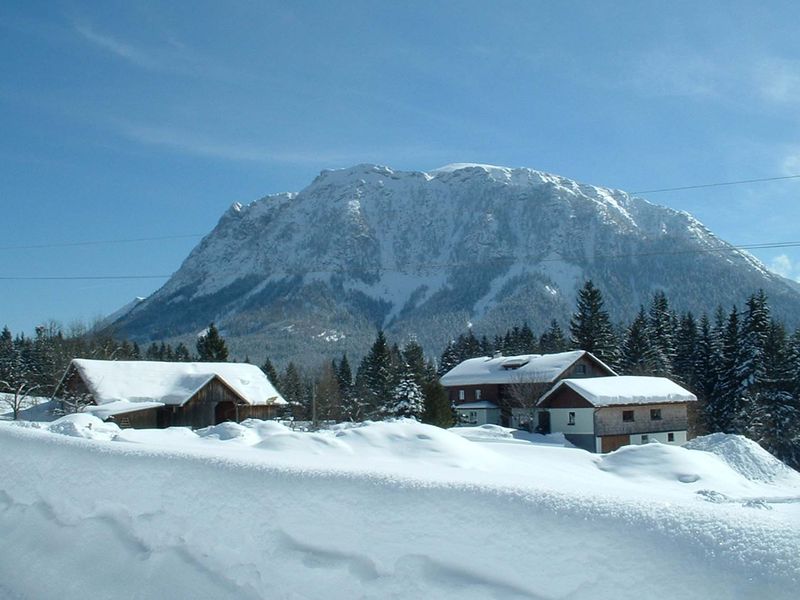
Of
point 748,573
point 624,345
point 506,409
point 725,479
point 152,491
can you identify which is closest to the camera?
point 748,573

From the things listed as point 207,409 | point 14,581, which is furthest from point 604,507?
point 207,409

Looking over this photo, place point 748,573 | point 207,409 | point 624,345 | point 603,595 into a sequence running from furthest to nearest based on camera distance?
1. point 624,345
2. point 207,409
3. point 603,595
4. point 748,573

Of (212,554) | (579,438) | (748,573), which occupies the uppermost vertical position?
(748,573)

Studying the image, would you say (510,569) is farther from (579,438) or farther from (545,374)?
(545,374)

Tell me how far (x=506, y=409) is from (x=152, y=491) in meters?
49.7

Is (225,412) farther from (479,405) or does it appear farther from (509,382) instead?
(509,382)

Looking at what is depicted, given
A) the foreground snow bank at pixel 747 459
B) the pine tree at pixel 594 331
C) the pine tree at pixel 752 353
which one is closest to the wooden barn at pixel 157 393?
the foreground snow bank at pixel 747 459

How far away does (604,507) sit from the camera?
3.92m

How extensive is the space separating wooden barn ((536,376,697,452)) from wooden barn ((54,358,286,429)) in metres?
19.3

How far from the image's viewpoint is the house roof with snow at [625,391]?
42.5 metres

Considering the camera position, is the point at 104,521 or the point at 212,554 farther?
the point at 104,521

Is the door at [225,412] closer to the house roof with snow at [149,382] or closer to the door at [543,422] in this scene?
the house roof with snow at [149,382]

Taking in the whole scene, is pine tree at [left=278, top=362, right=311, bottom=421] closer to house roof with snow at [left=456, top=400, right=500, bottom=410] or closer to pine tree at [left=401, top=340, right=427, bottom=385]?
pine tree at [left=401, top=340, right=427, bottom=385]

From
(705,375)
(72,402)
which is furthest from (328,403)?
(705,375)
